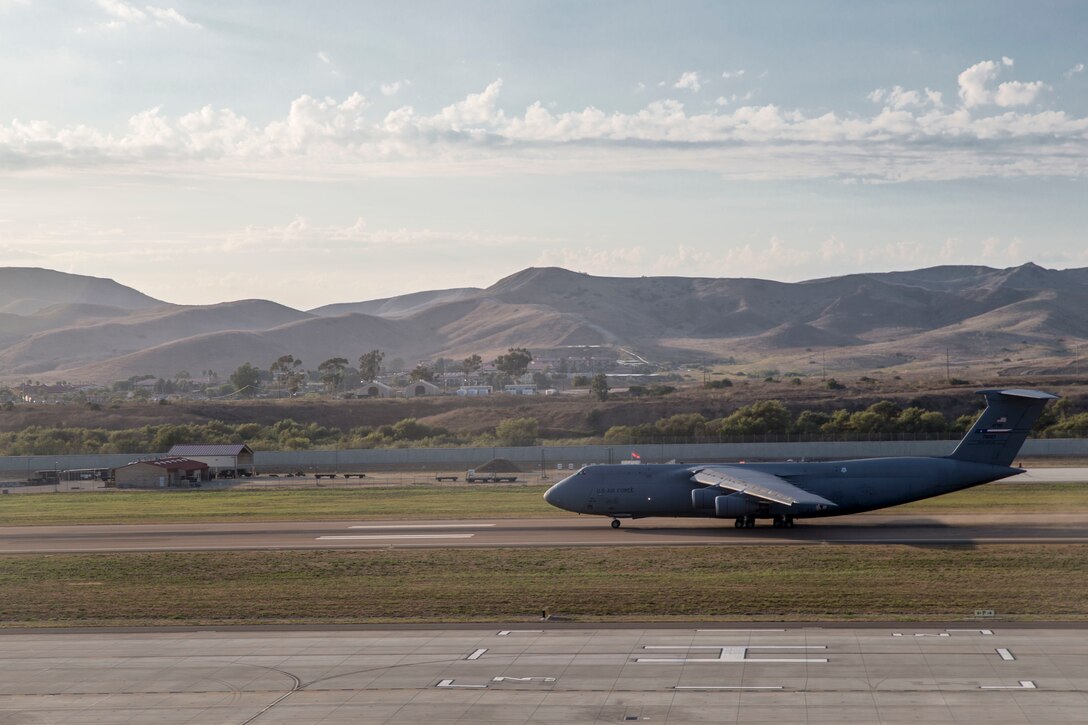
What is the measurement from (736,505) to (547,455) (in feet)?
163

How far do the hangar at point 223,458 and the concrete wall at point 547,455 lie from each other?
10.6 feet

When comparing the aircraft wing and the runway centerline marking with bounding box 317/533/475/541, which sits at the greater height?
the aircraft wing

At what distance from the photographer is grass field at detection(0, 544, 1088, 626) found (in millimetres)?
34969

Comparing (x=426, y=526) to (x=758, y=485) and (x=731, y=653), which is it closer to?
(x=758, y=485)

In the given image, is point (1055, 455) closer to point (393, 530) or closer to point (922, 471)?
point (922, 471)

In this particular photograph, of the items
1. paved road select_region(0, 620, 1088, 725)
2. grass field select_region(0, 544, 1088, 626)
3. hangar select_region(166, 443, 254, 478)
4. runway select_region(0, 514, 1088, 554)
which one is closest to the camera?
paved road select_region(0, 620, 1088, 725)

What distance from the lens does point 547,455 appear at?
99688 millimetres

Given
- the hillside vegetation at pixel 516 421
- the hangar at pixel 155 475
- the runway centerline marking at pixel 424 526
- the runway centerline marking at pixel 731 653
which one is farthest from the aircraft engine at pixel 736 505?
the hillside vegetation at pixel 516 421

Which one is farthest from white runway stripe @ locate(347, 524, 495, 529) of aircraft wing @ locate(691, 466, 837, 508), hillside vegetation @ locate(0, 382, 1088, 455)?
hillside vegetation @ locate(0, 382, 1088, 455)

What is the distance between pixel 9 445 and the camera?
4781 inches

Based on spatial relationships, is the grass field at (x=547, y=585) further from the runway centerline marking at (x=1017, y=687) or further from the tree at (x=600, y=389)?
the tree at (x=600, y=389)

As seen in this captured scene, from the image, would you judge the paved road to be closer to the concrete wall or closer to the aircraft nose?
the aircraft nose

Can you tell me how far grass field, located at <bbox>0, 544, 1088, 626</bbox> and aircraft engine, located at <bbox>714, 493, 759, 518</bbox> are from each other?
14.5 ft

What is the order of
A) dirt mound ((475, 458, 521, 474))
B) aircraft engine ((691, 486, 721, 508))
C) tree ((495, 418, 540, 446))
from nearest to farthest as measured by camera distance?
aircraft engine ((691, 486, 721, 508)), dirt mound ((475, 458, 521, 474)), tree ((495, 418, 540, 446))
